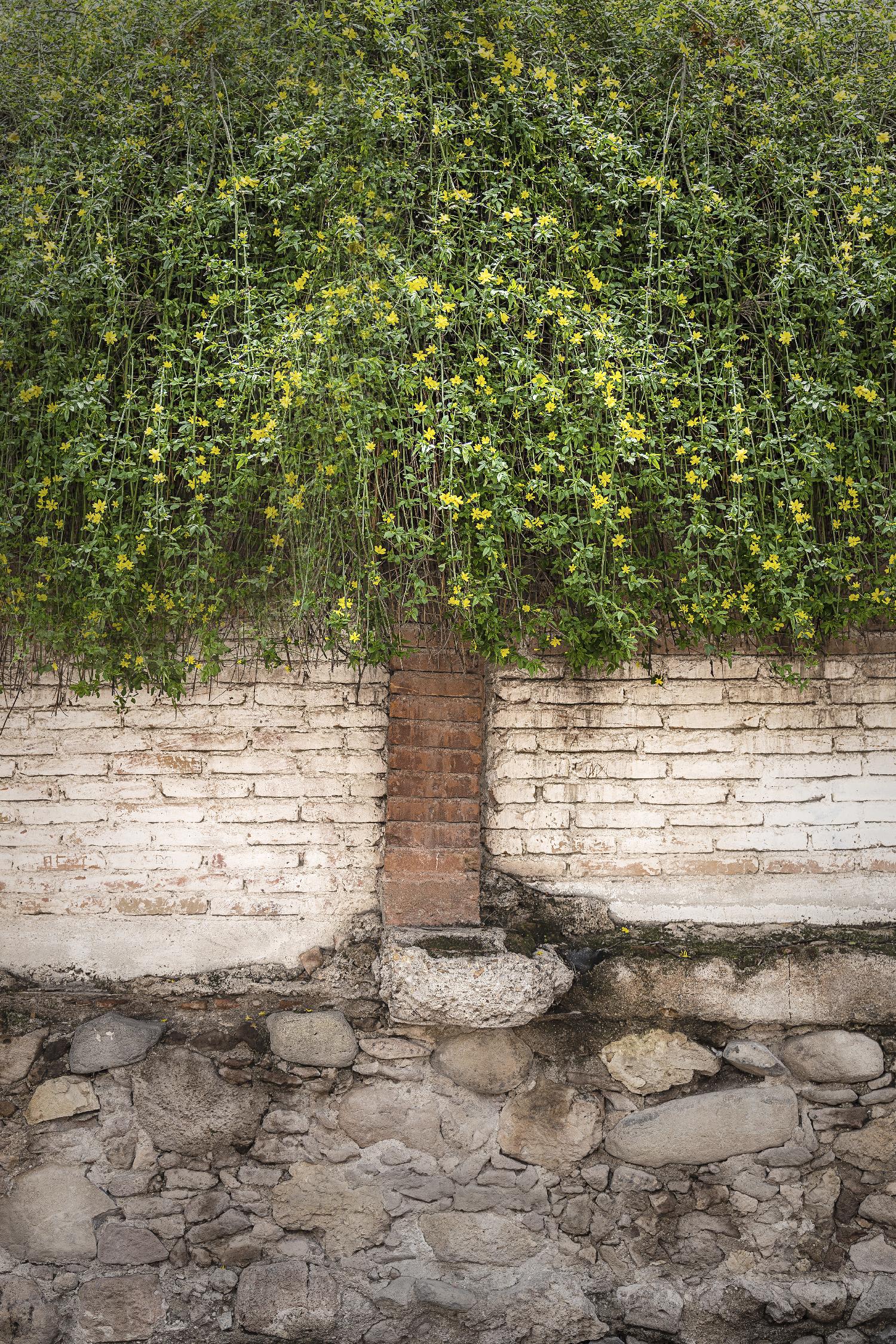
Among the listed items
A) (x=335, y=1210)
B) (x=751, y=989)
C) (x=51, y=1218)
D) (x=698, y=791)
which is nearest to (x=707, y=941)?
(x=751, y=989)

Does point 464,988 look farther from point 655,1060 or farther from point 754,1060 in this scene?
→ point 754,1060

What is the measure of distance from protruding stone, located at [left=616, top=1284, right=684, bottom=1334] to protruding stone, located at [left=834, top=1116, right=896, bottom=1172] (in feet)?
2.04

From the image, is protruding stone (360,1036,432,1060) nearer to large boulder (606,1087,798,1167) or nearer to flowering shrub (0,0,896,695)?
large boulder (606,1087,798,1167)

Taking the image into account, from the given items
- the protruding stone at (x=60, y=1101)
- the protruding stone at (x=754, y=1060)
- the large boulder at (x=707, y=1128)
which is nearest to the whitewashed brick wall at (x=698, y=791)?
the protruding stone at (x=754, y=1060)

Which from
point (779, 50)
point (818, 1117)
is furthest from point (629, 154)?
point (818, 1117)

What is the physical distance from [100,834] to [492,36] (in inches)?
103

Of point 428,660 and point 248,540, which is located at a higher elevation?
point 248,540

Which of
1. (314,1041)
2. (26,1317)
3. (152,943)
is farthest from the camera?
(152,943)

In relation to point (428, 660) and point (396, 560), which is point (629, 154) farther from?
point (428, 660)

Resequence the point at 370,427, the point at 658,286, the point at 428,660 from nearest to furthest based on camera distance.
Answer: the point at 370,427 < the point at 658,286 < the point at 428,660

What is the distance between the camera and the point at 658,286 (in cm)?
255

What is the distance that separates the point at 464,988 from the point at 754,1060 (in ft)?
2.93

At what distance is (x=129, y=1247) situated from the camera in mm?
2559

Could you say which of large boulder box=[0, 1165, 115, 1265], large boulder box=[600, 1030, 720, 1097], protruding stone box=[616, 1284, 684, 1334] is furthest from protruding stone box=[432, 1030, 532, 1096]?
large boulder box=[0, 1165, 115, 1265]
